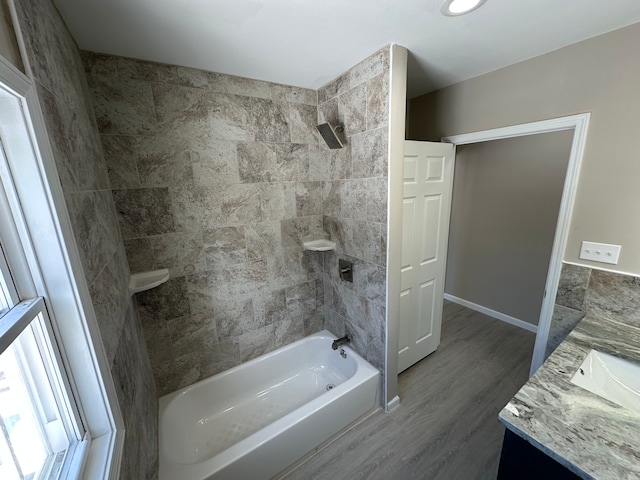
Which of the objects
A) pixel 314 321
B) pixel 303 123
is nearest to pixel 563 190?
pixel 303 123

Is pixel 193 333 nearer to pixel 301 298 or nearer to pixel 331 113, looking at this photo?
pixel 301 298

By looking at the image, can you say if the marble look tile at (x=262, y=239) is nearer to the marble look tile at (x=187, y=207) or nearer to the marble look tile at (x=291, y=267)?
the marble look tile at (x=291, y=267)

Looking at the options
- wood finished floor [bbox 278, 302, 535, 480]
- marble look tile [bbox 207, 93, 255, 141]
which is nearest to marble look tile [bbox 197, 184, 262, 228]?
marble look tile [bbox 207, 93, 255, 141]

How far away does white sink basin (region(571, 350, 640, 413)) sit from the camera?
1.06 metres

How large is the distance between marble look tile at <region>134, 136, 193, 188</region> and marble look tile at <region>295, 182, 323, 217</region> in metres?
0.80

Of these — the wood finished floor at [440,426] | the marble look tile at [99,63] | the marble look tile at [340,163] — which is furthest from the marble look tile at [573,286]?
the marble look tile at [99,63]

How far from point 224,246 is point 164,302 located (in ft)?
1.74

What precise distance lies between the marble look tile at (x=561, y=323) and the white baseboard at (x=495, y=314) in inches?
52.2

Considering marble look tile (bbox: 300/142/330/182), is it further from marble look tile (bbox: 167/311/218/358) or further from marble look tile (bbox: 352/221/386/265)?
marble look tile (bbox: 167/311/218/358)

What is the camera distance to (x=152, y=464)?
3.89ft

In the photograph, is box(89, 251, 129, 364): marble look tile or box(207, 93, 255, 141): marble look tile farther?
box(207, 93, 255, 141): marble look tile

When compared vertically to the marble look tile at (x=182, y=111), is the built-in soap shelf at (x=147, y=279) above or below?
below

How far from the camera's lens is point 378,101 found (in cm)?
148

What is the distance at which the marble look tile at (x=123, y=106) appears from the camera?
1325 mm
